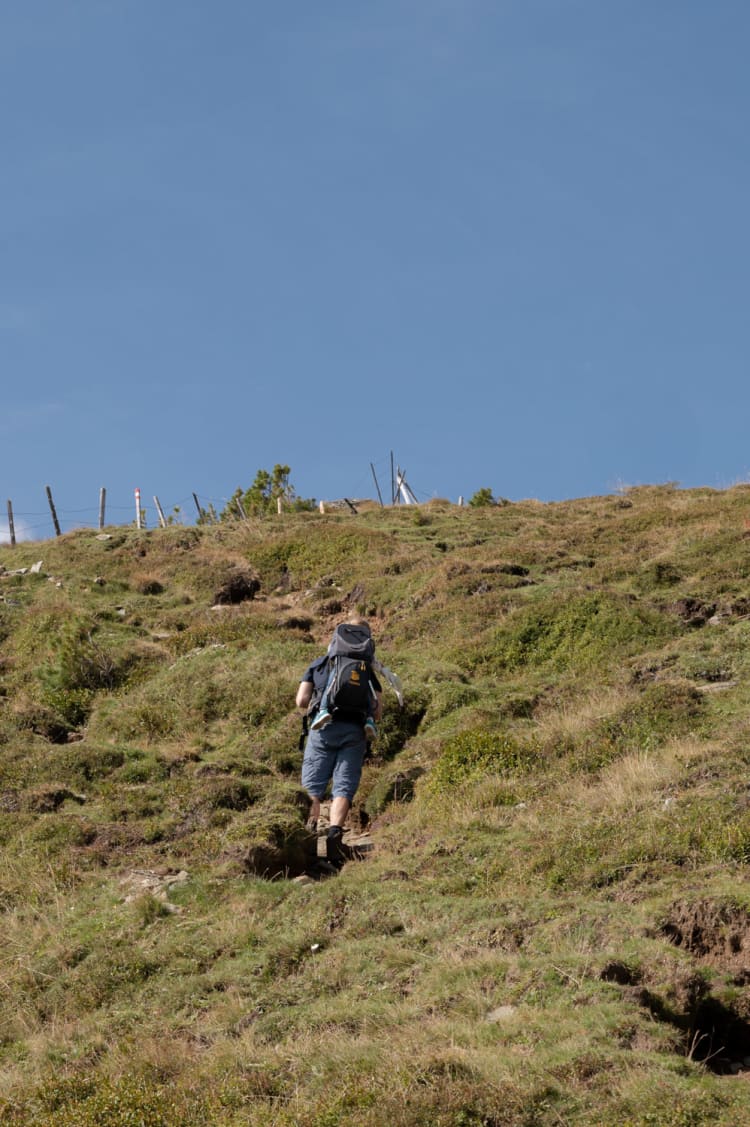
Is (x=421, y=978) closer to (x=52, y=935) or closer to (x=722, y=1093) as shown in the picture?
(x=722, y=1093)

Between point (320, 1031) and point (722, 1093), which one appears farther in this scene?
point (320, 1031)

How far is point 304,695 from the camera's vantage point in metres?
11.5

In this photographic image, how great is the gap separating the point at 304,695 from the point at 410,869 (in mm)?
2582

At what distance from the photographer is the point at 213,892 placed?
31.2 ft

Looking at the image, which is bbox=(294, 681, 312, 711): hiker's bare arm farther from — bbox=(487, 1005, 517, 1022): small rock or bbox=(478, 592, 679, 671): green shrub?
bbox=(487, 1005, 517, 1022): small rock

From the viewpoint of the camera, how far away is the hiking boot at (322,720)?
36.4 ft

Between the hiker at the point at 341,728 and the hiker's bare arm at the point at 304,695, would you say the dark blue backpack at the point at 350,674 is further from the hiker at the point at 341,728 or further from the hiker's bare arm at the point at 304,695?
the hiker's bare arm at the point at 304,695

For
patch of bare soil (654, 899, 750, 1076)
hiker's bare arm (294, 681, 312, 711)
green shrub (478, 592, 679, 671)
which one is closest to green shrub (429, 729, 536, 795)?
hiker's bare arm (294, 681, 312, 711)

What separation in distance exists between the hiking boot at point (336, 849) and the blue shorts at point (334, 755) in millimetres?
625

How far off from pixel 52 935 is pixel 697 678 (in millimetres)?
7637

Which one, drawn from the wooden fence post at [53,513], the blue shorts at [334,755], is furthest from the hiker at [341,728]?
the wooden fence post at [53,513]

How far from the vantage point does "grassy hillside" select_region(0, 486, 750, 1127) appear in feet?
20.3

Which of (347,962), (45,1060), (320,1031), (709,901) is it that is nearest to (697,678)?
(709,901)

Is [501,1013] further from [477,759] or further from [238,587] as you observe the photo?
[238,587]
